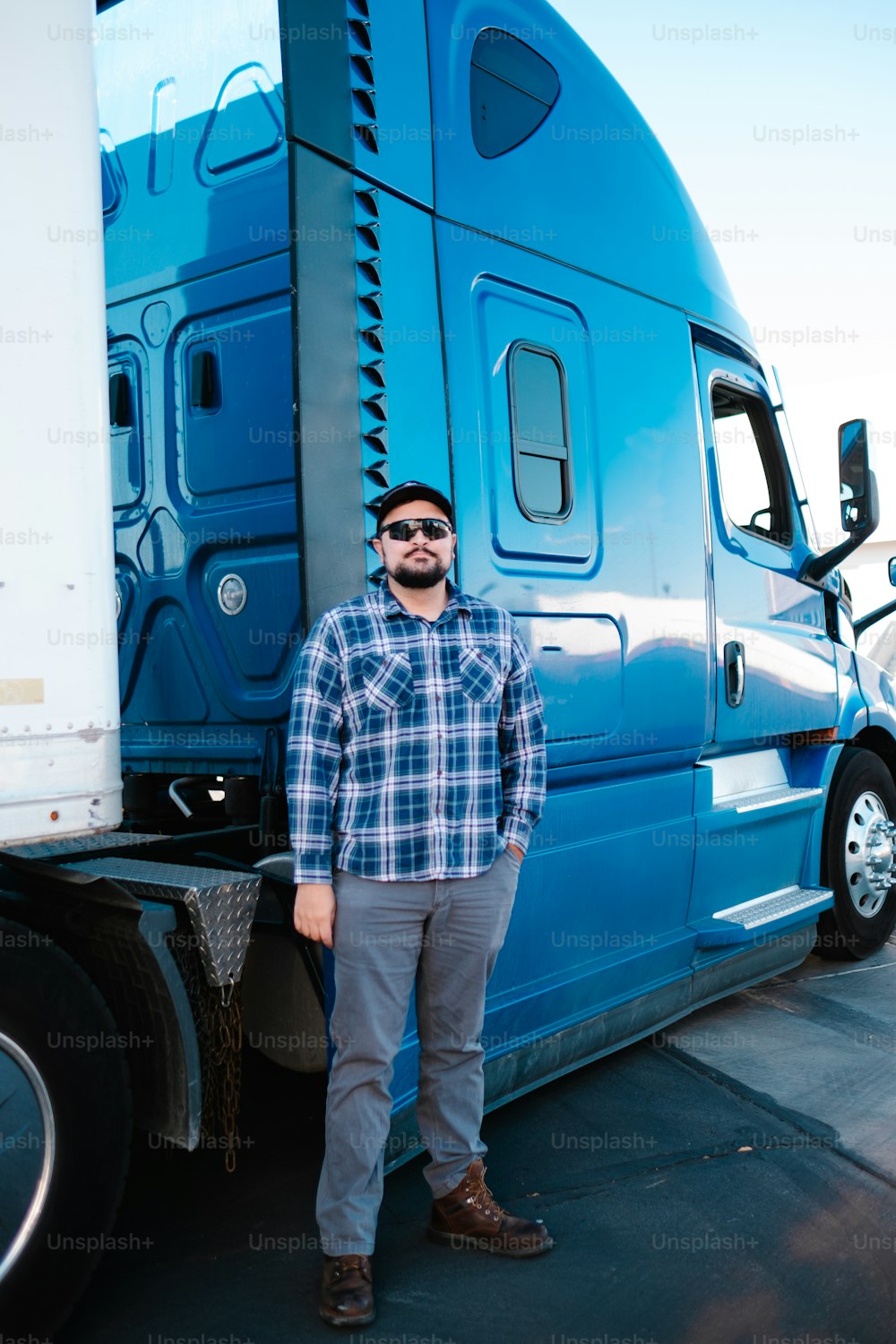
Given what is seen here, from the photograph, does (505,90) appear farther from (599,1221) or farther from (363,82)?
(599,1221)

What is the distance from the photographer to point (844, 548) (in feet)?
16.1

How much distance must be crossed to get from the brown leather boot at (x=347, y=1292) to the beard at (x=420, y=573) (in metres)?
1.54

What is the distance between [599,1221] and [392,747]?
144 centimetres

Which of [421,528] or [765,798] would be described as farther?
[765,798]

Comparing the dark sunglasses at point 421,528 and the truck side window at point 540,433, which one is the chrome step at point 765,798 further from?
the dark sunglasses at point 421,528

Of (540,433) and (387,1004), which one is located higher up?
(540,433)

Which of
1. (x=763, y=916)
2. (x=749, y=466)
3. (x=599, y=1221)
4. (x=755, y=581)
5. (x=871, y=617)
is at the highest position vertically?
(x=749, y=466)

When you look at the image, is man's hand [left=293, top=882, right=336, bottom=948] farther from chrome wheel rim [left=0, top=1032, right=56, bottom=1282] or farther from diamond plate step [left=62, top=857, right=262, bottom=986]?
chrome wheel rim [left=0, top=1032, right=56, bottom=1282]

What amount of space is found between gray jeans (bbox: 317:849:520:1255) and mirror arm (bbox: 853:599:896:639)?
3.41 meters

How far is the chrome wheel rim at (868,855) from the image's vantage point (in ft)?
17.5

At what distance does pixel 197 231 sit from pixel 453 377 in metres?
0.93

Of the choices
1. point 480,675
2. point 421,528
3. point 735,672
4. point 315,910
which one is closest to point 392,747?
point 480,675

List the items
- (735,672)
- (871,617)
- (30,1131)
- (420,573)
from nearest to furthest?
(30,1131)
(420,573)
(735,672)
(871,617)

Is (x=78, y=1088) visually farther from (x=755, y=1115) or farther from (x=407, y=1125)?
(x=755, y=1115)
